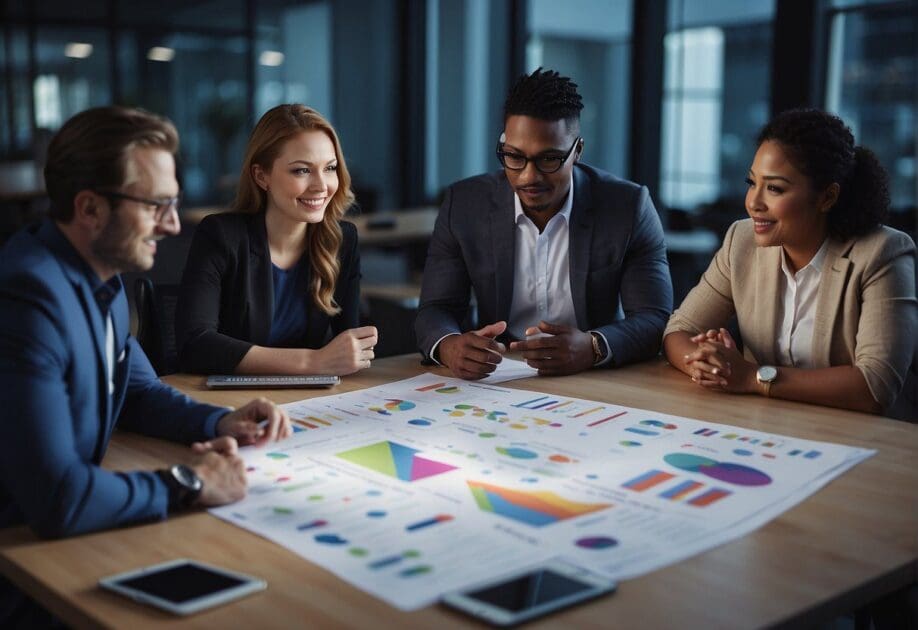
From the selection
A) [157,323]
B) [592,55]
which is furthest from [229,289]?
[592,55]

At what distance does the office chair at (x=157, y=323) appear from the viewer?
9.55 ft

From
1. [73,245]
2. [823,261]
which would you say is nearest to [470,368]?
[823,261]

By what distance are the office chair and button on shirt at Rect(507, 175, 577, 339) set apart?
996 millimetres

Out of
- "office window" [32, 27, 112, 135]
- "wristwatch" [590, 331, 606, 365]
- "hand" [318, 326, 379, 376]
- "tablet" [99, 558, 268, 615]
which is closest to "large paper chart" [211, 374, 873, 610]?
"tablet" [99, 558, 268, 615]

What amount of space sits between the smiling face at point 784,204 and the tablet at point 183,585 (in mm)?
1596

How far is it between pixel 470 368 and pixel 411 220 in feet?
14.0

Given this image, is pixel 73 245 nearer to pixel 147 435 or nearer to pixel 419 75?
pixel 147 435

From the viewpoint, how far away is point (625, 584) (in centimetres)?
132

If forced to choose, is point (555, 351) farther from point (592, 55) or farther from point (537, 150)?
point (592, 55)

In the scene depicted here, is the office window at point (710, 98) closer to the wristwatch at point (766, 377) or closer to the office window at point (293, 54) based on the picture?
the office window at point (293, 54)

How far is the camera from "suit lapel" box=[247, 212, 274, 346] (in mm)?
2730

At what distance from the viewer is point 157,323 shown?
2.94 meters

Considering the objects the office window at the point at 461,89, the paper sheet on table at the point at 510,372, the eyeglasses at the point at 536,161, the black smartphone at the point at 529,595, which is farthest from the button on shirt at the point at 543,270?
the office window at the point at 461,89

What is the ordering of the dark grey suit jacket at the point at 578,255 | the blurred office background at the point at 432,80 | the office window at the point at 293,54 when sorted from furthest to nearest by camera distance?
the office window at the point at 293,54, the blurred office background at the point at 432,80, the dark grey suit jacket at the point at 578,255
